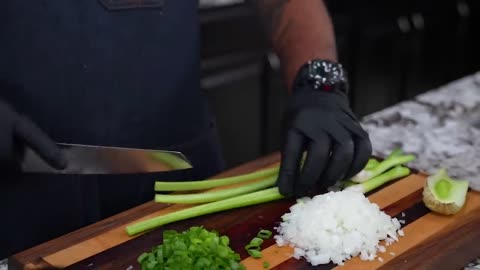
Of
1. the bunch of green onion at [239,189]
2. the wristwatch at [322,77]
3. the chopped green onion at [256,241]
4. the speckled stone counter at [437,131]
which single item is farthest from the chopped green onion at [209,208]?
the speckled stone counter at [437,131]

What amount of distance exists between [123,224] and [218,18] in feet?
4.60

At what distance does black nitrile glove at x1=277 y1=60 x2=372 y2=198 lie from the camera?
1.29m

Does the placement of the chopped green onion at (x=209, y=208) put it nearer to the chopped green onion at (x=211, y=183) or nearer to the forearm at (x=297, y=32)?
the chopped green onion at (x=211, y=183)

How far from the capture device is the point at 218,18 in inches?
100.0

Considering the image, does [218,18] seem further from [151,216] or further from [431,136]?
[151,216]

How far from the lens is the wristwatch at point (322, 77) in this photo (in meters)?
1.45

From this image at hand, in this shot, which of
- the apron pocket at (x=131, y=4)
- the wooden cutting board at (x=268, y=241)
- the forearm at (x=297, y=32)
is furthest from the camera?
the forearm at (x=297, y=32)

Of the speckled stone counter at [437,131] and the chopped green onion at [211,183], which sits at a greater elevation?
the chopped green onion at [211,183]

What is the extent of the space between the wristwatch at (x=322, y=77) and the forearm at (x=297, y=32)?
0.20ft

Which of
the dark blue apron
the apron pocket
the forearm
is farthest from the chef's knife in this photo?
the forearm

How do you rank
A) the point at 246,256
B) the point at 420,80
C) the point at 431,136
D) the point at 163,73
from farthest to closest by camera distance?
the point at 420,80, the point at 431,136, the point at 163,73, the point at 246,256

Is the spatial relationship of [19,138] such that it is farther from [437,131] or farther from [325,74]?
[437,131]

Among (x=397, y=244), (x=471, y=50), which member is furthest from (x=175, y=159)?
(x=471, y=50)

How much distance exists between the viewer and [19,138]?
1187mm
